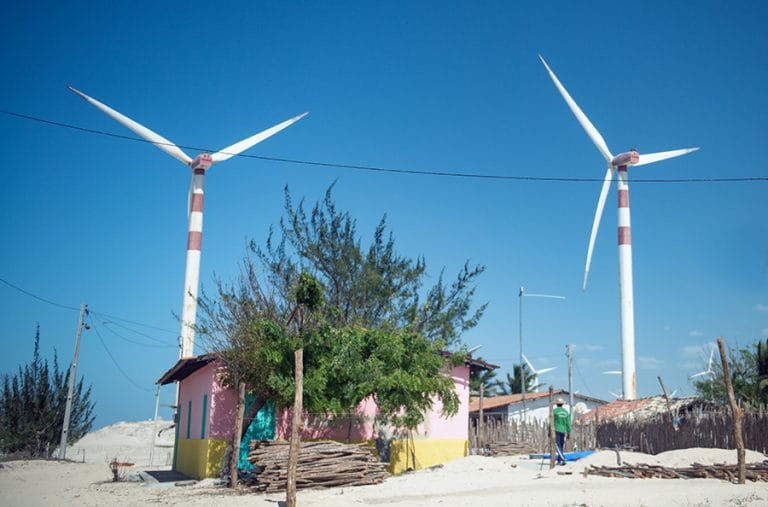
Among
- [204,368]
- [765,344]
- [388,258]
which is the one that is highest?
[388,258]

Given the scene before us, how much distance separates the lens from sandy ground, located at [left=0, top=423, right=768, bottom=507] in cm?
1388

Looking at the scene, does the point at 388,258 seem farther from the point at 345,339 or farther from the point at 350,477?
the point at 350,477

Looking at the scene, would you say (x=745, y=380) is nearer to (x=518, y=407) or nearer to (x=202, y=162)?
(x=518, y=407)

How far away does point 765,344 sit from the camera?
2962 centimetres

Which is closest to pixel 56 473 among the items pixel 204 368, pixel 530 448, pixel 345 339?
pixel 204 368

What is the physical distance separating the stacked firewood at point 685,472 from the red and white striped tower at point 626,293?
83.0 feet

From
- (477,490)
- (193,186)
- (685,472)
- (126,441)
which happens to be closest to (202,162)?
(193,186)

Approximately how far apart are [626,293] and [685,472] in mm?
26510

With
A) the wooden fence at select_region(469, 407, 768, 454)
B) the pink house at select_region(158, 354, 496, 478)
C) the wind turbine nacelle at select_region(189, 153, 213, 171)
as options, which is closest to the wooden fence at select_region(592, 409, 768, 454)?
the wooden fence at select_region(469, 407, 768, 454)

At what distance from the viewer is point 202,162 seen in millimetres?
37219

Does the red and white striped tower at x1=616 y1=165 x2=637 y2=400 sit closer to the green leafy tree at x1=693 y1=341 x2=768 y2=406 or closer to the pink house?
the green leafy tree at x1=693 y1=341 x2=768 y2=406

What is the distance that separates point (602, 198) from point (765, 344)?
11809 millimetres

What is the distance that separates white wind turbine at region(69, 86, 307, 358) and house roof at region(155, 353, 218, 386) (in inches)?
286

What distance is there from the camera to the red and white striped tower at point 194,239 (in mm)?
34906
